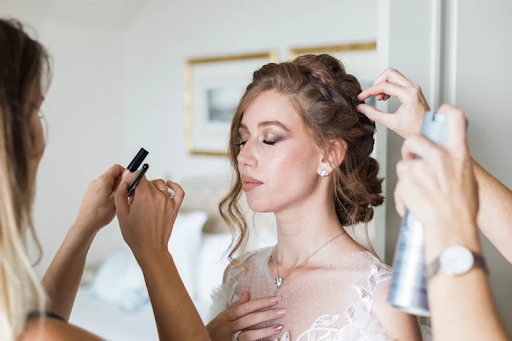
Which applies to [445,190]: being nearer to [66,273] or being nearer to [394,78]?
[394,78]

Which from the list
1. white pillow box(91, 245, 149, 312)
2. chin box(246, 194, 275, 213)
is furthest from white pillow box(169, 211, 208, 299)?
chin box(246, 194, 275, 213)

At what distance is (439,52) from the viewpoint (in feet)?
4.20

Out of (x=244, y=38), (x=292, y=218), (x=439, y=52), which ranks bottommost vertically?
(x=292, y=218)

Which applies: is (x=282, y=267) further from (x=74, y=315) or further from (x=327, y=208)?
(x=74, y=315)

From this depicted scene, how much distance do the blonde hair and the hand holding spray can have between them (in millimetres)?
505

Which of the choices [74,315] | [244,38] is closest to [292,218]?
[74,315]

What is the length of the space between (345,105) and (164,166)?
2.05 m

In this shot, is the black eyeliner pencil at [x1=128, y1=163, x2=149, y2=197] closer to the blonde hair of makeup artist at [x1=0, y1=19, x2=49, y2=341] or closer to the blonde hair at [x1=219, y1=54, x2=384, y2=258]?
the blonde hair of makeup artist at [x1=0, y1=19, x2=49, y2=341]

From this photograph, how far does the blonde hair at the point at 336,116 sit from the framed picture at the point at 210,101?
1757mm

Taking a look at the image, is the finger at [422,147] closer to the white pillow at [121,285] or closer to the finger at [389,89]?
the finger at [389,89]

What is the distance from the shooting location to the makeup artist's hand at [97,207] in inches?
35.0

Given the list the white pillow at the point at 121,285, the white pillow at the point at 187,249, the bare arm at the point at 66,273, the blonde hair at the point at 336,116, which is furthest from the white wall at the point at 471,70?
the white pillow at the point at 121,285

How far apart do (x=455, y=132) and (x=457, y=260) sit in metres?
0.13

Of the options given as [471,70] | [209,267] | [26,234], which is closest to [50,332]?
[26,234]
